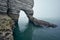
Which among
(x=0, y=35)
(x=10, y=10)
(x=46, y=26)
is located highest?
(x=10, y=10)

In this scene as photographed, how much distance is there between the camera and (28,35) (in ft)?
43.7

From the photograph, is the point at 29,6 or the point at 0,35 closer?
the point at 0,35

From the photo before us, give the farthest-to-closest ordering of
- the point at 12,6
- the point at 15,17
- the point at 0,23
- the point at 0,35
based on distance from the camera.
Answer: the point at 15,17 < the point at 12,6 < the point at 0,23 < the point at 0,35

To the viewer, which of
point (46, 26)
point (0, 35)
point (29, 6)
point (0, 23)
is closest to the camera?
point (0, 35)

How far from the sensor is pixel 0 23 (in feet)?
31.4

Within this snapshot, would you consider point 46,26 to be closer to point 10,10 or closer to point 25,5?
point 25,5

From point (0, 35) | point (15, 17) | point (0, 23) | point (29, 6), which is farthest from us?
point (29, 6)

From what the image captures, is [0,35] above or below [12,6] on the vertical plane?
below

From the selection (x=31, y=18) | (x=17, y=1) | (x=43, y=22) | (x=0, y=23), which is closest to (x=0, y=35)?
(x=0, y=23)

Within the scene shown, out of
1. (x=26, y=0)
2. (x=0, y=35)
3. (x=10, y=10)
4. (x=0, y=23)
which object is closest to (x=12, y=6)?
(x=10, y=10)

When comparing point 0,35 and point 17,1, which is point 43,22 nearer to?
point 17,1

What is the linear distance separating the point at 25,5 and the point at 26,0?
1.73 feet

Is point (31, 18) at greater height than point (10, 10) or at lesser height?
lesser

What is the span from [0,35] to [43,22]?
10.0 metres
